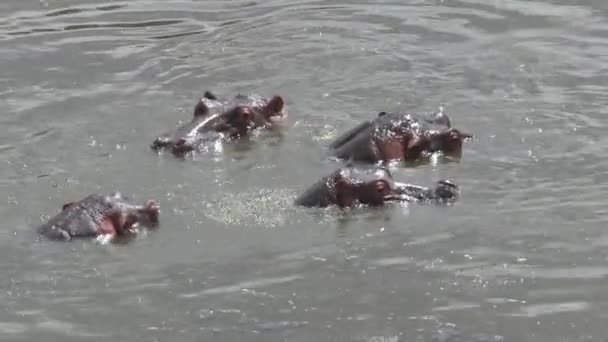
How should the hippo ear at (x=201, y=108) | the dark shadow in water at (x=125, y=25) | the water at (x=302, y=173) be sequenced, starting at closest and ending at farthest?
the water at (x=302, y=173) < the hippo ear at (x=201, y=108) < the dark shadow in water at (x=125, y=25)

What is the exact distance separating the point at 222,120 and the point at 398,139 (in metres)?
1.48

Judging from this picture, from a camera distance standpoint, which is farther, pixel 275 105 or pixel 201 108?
pixel 275 105

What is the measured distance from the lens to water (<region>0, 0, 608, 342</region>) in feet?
24.5

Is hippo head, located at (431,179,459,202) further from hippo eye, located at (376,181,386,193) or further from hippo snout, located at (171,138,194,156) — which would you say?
hippo snout, located at (171,138,194,156)

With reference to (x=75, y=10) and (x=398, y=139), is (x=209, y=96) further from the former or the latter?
(x=75, y=10)

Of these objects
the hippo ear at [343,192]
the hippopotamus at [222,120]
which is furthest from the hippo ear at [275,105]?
the hippo ear at [343,192]

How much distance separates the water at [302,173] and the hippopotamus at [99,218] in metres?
0.11

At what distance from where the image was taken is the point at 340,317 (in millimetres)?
7352

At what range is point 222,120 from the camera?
1068 cm

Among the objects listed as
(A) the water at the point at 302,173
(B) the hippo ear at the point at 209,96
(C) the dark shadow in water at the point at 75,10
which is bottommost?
(A) the water at the point at 302,173

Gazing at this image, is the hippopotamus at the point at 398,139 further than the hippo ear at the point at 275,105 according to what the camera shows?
No

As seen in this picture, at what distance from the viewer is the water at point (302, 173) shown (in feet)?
24.5

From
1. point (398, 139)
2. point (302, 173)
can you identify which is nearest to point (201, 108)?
point (302, 173)

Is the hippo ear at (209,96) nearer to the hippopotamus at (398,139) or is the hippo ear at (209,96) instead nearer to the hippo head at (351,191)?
the hippopotamus at (398,139)
